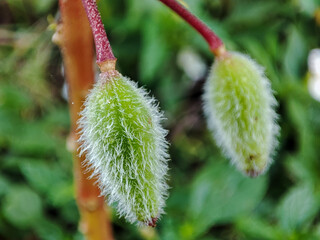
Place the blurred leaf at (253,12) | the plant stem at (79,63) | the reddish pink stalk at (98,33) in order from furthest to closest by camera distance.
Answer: the blurred leaf at (253,12) < the plant stem at (79,63) < the reddish pink stalk at (98,33)

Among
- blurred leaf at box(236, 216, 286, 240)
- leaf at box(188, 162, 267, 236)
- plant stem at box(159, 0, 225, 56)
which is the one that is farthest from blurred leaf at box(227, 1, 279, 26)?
plant stem at box(159, 0, 225, 56)

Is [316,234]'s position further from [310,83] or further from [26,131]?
[26,131]

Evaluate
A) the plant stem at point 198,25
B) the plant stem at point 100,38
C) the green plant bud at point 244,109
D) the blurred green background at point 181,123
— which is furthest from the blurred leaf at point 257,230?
the plant stem at point 100,38

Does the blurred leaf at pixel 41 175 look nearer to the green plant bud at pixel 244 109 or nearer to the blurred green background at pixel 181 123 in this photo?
the blurred green background at pixel 181 123

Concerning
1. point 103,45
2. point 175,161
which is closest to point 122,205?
point 103,45

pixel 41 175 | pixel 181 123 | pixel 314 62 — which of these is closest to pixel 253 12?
pixel 314 62

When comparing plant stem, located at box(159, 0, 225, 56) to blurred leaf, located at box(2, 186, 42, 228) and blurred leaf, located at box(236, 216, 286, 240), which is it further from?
blurred leaf, located at box(2, 186, 42, 228)
